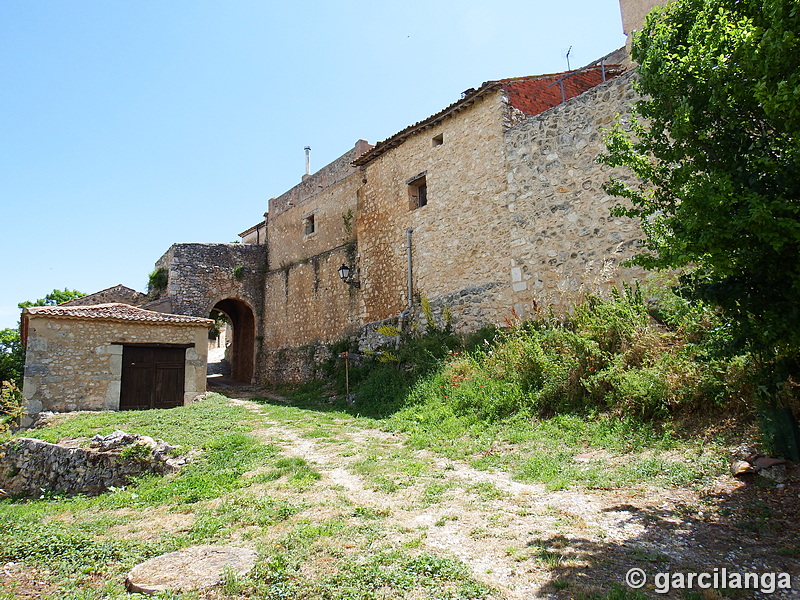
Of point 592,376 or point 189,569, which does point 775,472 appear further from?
point 189,569

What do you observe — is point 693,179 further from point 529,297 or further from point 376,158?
point 376,158

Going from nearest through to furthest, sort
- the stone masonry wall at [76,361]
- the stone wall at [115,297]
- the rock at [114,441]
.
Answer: the rock at [114,441] < the stone masonry wall at [76,361] < the stone wall at [115,297]

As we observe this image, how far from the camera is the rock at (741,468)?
453 centimetres

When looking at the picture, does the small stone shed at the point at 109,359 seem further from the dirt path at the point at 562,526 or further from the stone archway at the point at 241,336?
the dirt path at the point at 562,526

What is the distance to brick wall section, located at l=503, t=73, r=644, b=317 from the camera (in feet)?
31.7

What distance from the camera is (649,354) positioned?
23.2 ft

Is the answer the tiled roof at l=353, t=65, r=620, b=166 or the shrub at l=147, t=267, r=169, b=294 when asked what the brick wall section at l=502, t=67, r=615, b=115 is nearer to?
the tiled roof at l=353, t=65, r=620, b=166

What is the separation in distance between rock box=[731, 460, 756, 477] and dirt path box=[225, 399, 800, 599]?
0.43 feet

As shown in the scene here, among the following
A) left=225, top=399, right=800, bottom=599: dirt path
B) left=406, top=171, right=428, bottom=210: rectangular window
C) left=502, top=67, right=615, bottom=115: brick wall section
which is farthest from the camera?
left=406, top=171, right=428, bottom=210: rectangular window

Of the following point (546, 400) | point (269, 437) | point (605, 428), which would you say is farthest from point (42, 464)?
point (605, 428)

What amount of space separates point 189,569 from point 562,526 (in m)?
2.88

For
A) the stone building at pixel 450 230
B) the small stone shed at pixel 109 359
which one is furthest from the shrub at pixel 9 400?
the stone building at pixel 450 230

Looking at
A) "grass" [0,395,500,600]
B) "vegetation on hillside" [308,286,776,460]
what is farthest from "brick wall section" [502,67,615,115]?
"grass" [0,395,500,600]

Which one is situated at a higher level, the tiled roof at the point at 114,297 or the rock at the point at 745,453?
the tiled roof at the point at 114,297
